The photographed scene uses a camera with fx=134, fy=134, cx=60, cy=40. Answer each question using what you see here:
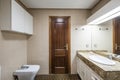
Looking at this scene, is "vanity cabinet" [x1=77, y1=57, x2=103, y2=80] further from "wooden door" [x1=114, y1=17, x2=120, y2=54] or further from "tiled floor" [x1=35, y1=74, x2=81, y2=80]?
"tiled floor" [x1=35, y1=74, x2=81, y2=80]

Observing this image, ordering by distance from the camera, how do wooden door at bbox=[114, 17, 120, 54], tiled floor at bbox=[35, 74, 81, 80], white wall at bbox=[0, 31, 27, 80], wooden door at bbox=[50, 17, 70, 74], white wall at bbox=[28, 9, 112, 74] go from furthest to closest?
wooden door at bbox=[50, 17, 70, 74] → white wall at bbox=[28, 9, 112, 74] → tiled floor at bbox=[35, 74, 81, 80] → wooden door at bbox=[114, 17, 120, 54] → white wall at bbox=[0, 31, 27, 80]

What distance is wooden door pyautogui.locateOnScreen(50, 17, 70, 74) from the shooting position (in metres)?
4.80

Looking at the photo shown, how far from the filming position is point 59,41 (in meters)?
4.81

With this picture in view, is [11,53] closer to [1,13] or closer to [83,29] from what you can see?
[1,13]

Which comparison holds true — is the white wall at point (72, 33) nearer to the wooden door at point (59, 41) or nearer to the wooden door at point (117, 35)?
the wooden door at point (59, 41)

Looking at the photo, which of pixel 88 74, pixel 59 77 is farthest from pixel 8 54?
pixel 59 77

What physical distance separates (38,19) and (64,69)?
6.55 ft

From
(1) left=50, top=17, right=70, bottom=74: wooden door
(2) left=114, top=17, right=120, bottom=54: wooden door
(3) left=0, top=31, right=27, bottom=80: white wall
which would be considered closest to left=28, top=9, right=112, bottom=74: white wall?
(1) left=50, top=17, right=70, bottom=74: wooden door

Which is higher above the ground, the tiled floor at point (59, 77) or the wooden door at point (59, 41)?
the wooden door at point (59, 41)

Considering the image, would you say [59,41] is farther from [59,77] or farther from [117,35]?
[117,35]

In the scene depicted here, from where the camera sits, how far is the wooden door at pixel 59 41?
15.8 ft

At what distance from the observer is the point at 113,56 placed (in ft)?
9.87

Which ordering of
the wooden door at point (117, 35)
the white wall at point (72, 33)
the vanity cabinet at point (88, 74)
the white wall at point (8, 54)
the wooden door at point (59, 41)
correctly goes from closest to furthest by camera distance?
the vanity cabinet at point (88, 74), the white wall at point (8, 54), the wooden door at point (117, 35), the white wall at point (72, 33), the wooden door at point (59, 41)

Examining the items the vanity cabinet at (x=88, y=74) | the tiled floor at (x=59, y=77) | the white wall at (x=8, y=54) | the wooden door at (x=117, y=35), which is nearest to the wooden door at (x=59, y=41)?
the tiled floor at (x=59, y=77)
